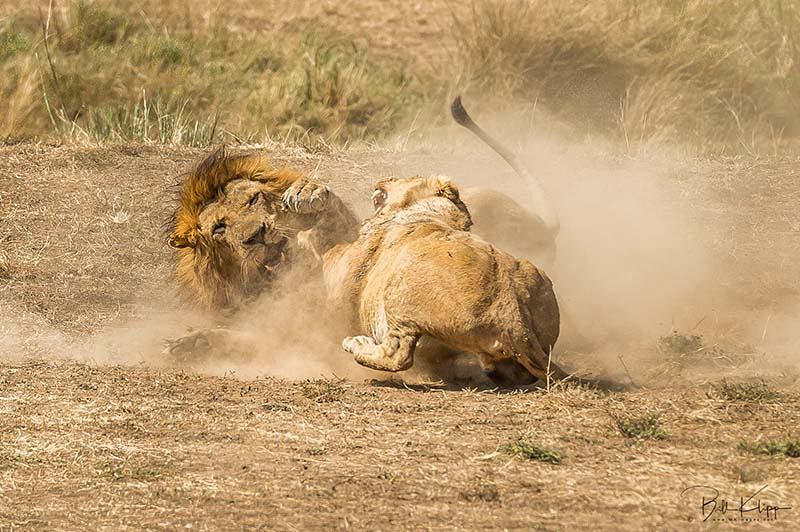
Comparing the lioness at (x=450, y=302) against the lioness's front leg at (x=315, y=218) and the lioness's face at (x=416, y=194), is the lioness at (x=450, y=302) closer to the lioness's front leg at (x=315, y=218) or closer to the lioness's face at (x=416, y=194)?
the lioness's face at (x=416, y=194)

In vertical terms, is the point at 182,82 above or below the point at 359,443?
below

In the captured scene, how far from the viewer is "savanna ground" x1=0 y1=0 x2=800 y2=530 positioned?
4062 mm

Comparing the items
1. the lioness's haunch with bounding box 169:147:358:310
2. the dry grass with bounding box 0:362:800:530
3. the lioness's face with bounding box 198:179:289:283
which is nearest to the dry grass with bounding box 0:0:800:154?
the lioness's haunch with bounding box 169:147:358:310

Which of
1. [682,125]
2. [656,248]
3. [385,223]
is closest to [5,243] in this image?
[385,223]

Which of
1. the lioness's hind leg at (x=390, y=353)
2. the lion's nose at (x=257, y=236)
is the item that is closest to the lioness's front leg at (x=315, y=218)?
the lion's nose at (x=257, y=236)

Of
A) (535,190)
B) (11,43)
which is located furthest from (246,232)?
(11,43)

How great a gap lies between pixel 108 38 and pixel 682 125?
7586mm

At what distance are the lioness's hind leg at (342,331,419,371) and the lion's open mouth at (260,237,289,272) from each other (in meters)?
0.96

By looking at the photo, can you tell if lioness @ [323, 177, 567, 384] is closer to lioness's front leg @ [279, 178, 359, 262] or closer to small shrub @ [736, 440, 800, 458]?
lioness's front leg @ [279, 178, 359, 262]

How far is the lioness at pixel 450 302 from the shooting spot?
511 centimetres

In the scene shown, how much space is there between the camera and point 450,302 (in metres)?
5.12

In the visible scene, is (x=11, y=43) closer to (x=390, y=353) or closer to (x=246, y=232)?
(x=246, y=232)

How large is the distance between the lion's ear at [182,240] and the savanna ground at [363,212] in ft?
1.71

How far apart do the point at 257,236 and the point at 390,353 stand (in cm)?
126
